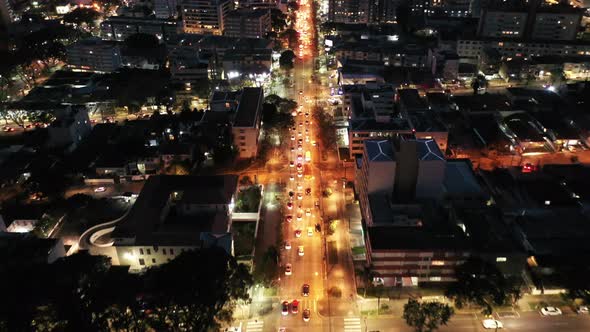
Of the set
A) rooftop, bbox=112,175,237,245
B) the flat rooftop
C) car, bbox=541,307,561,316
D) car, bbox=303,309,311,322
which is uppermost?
the flat rooftop

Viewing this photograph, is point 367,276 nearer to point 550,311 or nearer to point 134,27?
point 550,311

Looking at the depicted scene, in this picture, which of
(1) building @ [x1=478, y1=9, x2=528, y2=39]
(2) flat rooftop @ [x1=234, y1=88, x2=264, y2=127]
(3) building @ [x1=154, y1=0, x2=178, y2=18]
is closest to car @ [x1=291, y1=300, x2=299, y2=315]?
(2) flat rooftop @ [x1=234, y1=88, x2=264, y2=127]

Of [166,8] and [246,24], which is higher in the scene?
[166,8]

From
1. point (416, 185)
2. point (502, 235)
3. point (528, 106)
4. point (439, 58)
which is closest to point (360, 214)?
point (416, 185)

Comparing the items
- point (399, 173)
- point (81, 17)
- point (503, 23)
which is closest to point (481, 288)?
point (399, 173)

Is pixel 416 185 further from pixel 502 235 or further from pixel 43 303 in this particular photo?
pixel 43 303

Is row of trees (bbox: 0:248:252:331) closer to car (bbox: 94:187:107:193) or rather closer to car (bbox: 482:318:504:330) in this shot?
car (bbox: 94:187:107:193)
